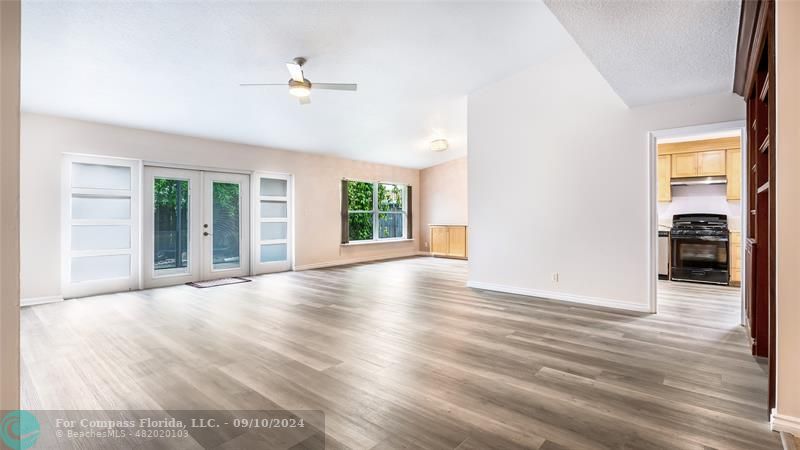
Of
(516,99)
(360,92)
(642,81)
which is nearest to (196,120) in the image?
(360,92)

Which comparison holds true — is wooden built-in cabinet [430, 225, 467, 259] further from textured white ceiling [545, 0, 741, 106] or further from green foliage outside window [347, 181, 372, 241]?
textured white ceiling [545, 0, 741, 106]

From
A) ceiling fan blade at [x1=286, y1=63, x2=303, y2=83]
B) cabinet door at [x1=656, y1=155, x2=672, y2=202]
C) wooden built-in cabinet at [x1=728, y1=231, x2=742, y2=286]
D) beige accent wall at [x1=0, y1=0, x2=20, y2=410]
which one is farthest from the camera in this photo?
cabinet door at [x1=656, y1=155, x2=672, y2=202]

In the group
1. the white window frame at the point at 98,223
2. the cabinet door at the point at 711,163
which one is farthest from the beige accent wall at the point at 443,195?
the white window frame at the point at 98,223

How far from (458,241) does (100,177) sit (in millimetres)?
7400

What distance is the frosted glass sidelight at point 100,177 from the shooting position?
5234 mm

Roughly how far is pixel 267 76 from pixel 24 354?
354 centimetres

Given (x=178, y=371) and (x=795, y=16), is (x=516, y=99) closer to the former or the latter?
(x=795, y=16)

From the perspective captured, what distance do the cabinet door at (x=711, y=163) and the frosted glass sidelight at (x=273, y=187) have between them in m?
7.54

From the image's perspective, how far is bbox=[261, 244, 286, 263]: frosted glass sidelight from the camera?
291 inches

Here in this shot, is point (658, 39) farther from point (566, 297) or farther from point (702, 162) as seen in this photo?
point (702, 162)

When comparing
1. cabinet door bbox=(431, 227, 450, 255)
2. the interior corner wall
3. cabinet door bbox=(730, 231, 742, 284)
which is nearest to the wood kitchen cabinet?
cabinet door bbox=(730, 231, 742, 284)

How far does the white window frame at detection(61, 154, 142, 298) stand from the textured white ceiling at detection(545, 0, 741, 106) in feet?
19.9

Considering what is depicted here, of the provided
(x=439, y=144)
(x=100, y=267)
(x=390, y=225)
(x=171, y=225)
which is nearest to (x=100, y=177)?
(x=171, y=225)

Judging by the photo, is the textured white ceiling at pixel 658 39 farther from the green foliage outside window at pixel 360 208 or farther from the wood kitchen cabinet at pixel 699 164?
the green foliage outside window at pixel 360 208
